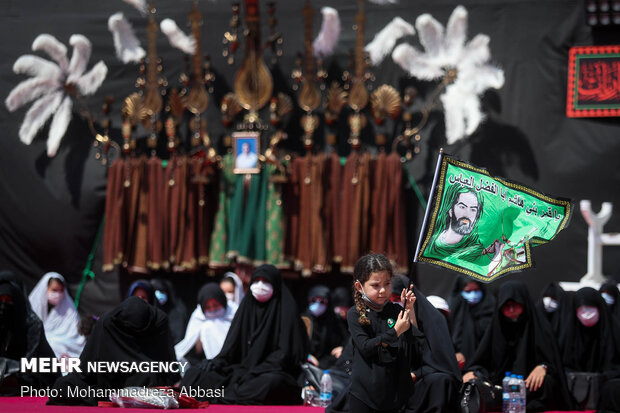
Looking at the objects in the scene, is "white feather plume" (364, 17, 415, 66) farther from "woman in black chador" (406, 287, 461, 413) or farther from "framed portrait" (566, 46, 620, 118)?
"woman in black chador" (406, 287, 461, 413)

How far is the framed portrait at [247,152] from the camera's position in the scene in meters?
8.46

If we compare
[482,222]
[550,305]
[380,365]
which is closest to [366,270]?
[380,365]

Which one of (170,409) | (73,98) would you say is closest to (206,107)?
(73,98)

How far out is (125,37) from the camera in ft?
30.1

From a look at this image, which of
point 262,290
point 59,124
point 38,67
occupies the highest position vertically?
point 38,67

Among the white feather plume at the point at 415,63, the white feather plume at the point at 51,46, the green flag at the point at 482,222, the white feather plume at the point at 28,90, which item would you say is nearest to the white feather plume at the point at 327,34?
the white feather plume at the point at 415,63

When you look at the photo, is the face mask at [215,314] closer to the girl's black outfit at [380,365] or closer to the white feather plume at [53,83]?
the white feather plume at [53,83]

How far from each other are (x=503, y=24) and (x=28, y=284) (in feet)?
18.2

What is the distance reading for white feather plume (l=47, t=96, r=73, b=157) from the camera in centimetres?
921

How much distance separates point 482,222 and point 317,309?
330cm

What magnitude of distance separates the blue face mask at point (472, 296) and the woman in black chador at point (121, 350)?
2696 mm

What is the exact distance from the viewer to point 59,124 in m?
9.22

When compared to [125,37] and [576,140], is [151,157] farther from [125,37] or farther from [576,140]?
[576,140]

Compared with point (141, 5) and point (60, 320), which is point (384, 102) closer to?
point (141, 5)
